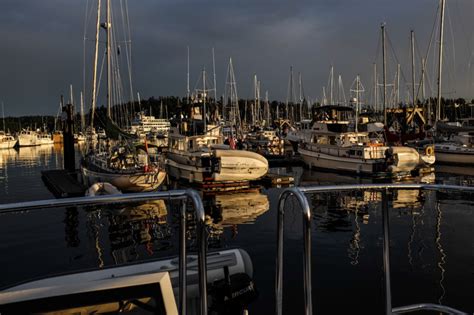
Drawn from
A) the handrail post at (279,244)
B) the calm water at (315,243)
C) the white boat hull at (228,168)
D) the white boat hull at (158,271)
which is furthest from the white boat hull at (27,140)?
the handrail post at (279,244)

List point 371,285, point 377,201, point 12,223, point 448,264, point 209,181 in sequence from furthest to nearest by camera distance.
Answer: point 209,181 → point 377,201 → point 12,223 → point 448,264 → point 371,285

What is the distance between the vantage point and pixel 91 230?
49.2ft

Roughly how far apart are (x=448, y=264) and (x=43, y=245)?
1238 centimetres

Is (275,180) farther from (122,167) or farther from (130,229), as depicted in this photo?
(130,229)

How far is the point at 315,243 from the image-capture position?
12.7 meters

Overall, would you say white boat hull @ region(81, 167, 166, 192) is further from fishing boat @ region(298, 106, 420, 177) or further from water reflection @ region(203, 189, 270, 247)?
fishing boat @ region(298, 106, 420, 177)

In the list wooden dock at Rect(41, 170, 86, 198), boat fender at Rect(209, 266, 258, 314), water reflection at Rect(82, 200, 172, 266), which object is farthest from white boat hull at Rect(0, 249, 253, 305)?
wooden dock at Rect(41, 170, 86, 198)

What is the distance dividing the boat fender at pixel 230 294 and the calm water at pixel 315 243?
2.67 meters

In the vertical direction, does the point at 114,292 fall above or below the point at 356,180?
above

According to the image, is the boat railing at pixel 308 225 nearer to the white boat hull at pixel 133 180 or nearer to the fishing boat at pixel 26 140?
the white boat hull at pixel 133 180

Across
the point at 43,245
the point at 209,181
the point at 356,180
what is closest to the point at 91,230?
the point at 43,245

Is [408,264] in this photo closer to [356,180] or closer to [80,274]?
[80,274]

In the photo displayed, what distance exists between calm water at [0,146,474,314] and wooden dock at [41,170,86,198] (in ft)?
9.98

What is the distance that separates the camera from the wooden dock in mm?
21628
